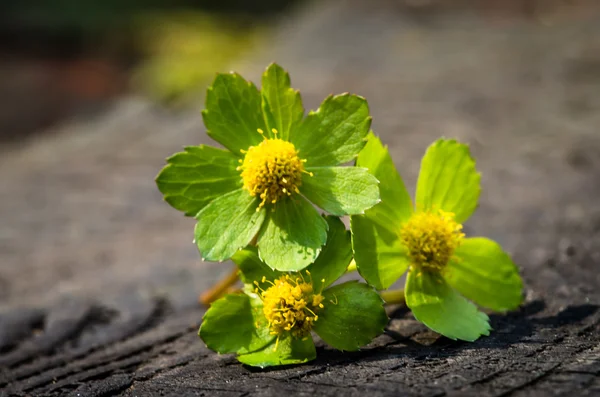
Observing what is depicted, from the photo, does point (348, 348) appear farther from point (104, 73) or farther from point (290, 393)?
point (104, 73)

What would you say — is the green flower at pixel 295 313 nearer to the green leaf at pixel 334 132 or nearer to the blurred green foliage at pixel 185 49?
the green leaf at pixel 334 132

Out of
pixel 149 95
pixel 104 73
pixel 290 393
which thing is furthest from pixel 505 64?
pixel 104 73

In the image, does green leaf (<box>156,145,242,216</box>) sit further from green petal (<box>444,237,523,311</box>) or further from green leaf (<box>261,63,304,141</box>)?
green petal (<box>444,237,523,311</box>)

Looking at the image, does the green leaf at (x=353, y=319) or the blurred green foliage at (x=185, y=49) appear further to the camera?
the blurred green foliage at (x=185, y=49)

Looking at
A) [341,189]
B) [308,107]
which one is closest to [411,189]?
[308,107]

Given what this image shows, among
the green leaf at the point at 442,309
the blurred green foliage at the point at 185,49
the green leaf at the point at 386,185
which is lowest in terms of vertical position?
the green leaf at the point at 442,309

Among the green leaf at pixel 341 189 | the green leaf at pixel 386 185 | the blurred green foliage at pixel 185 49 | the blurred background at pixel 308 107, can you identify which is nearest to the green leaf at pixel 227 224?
the green leaf at pixel 341 189
